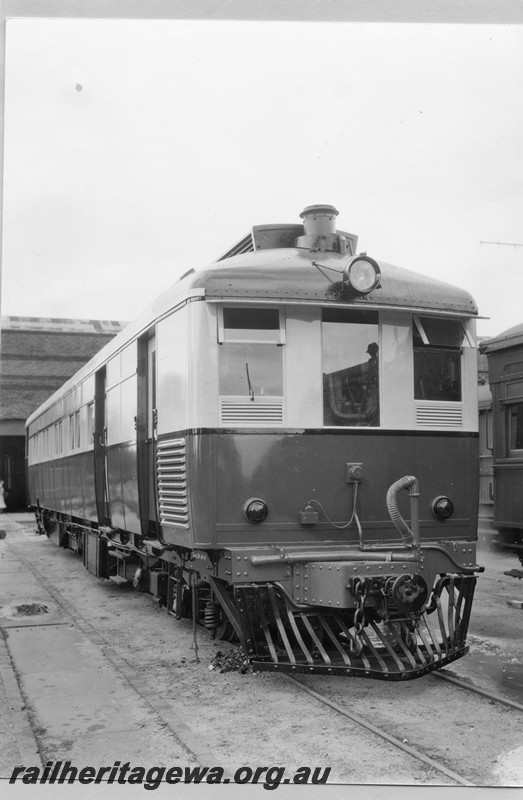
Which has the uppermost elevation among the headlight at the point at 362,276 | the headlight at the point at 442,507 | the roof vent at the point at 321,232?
the roof vent at the point at 321,232

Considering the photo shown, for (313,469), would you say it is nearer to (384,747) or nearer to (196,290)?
(196,290)

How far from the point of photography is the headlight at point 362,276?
627cm

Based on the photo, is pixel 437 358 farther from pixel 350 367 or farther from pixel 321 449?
pixel 321 449

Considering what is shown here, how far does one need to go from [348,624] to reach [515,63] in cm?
426

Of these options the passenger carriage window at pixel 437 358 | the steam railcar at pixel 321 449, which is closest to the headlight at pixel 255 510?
the steam railcar at pixel 321 449

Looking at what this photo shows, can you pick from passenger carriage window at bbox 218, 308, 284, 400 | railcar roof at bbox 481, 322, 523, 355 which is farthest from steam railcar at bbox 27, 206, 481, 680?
railcar roof at bbox 481, 322, 523, 355

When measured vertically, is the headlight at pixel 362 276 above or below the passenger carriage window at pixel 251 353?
above

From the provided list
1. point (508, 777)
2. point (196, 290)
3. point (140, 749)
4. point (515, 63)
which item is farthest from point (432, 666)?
point (515, 63)

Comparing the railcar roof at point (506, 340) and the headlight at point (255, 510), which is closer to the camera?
the headlight at point (255, 510)

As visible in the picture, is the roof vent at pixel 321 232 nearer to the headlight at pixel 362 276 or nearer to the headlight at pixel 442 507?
the headlight at pixel 362 276

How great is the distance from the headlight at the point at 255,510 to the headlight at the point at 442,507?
1.39m

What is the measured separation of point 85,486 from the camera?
1176 centimetres

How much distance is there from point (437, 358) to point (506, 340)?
14.5 ft

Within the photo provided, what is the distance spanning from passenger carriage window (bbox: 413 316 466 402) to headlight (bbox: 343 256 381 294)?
54cm
